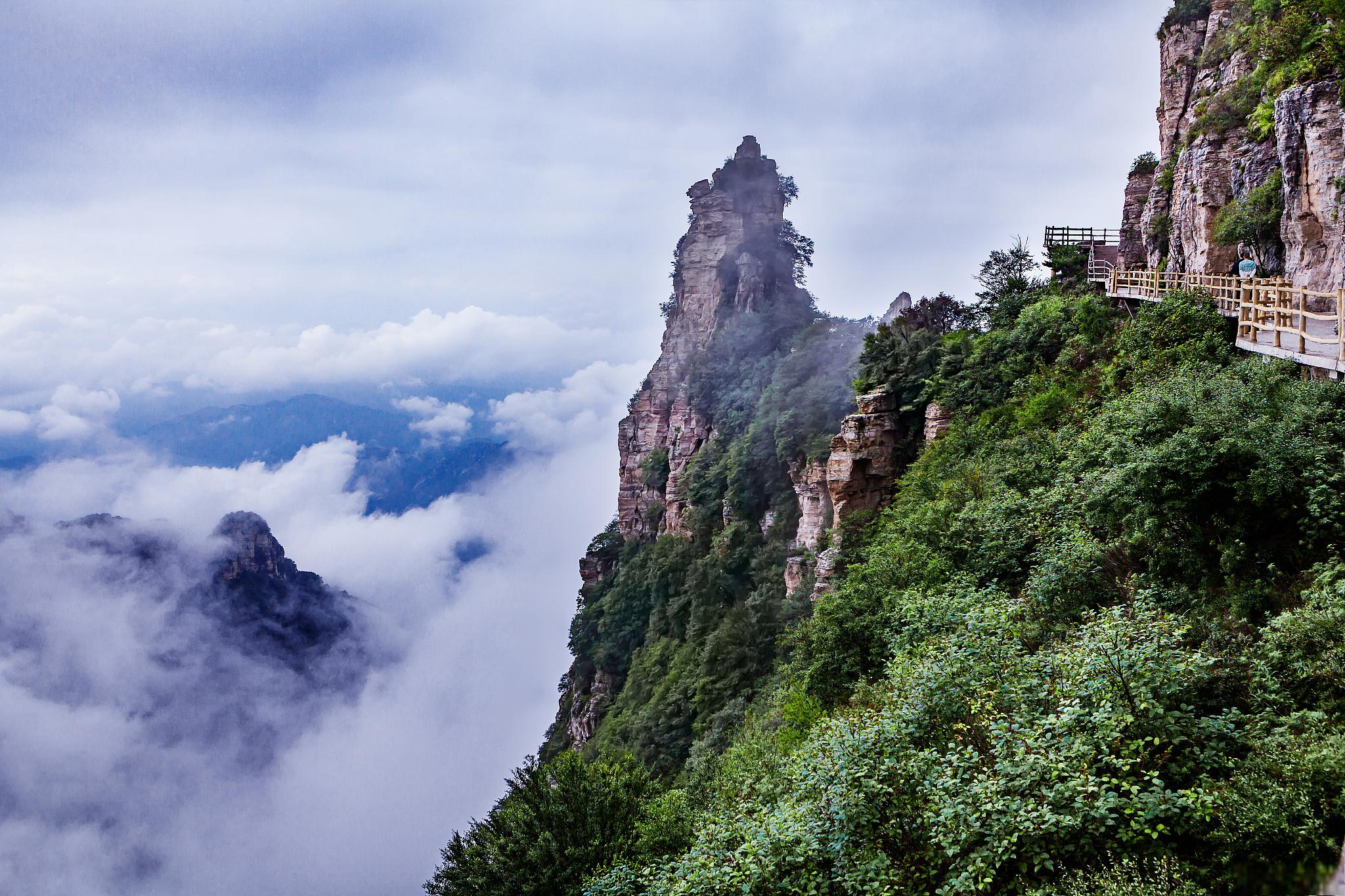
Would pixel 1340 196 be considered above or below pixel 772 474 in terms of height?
above

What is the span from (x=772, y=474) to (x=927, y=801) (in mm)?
35015

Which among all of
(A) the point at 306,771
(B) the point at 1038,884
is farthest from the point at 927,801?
(A) the point at 306,771

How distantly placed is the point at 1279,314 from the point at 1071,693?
38.1ft

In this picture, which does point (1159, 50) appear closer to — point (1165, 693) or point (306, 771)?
point (1165, 693)

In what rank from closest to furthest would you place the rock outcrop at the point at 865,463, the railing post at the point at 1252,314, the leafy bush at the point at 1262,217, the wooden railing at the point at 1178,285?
1. the railing post at the point at 1252,314
2. the wooden railing at the point at 1178,285
3. the leafy bush at the point at 1262,217
4. the rock outcrop at the point at 865,463

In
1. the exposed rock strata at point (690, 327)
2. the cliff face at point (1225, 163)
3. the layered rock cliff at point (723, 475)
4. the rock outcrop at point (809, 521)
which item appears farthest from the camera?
the exposed rock strata at point (690, 327)

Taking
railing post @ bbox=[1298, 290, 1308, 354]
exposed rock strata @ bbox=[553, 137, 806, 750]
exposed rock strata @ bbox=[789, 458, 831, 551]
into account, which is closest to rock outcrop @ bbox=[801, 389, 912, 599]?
exposed rock strata @ bbox=[789, 458, 831, 551]

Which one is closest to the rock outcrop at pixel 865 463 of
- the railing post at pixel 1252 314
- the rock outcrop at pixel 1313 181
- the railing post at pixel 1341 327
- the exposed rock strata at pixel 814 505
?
the exposed rock strata at pixel 814 505

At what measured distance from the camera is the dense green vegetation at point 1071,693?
650 cm

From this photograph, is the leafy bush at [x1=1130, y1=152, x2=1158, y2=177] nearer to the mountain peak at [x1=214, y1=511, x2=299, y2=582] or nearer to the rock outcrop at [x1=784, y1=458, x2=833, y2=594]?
the rock outcrop at [x1=784, y1=458, x2=833, y2=594]

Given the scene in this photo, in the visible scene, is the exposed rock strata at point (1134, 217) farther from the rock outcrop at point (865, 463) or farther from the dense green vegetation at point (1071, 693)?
the dense green vegetation at point (1071, 693)

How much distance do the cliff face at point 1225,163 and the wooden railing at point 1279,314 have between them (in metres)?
1.24

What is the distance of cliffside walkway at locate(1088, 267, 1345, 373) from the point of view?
12.7 metres

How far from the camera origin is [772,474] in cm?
4266
